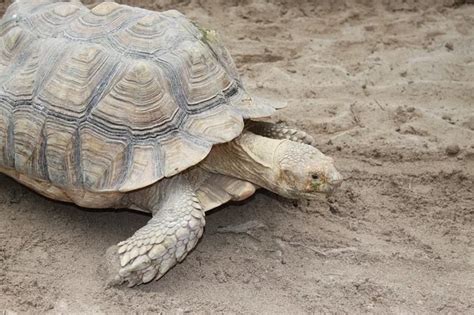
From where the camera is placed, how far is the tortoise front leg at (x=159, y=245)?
11.2ft

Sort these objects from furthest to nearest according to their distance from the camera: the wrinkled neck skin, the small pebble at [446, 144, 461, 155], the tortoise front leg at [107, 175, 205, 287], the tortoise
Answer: the small pebble at [446, 144, 461, 155] → the wrinkled neck skin → the tortoise → the tortoise front leg at [107, 175, 205, 287]

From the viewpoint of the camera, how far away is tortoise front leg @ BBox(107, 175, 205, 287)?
11.2ft

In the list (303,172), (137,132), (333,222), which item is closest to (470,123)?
(333,222)

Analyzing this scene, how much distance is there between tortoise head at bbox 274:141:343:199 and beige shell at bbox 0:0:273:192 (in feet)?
1.00

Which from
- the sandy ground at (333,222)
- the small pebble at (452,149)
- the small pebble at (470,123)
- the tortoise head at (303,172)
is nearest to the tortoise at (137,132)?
the tortoise head at (303,172)

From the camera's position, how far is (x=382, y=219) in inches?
163

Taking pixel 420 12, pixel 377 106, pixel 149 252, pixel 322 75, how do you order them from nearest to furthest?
pixel 149 252
pixel 377 106
pixel 322 75
pixel 420 12

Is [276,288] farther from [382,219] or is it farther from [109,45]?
[109,45]

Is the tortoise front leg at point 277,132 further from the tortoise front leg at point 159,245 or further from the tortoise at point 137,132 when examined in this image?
the tortoise front leg at point 159,245

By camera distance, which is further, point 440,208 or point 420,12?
point 420,12

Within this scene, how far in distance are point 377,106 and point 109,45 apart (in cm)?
232

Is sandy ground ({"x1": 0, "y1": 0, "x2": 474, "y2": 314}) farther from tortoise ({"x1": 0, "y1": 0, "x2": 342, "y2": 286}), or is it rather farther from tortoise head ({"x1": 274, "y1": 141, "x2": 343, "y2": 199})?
tortoise head ({"x1": 274, "y1": 141, "x2": 343, "y2": 199})

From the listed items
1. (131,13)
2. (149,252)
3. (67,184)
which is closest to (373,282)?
(149,252)

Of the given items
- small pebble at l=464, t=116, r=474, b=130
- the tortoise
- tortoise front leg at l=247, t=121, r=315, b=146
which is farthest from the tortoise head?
small pebble at l=464, t=116, r=474, b=130
